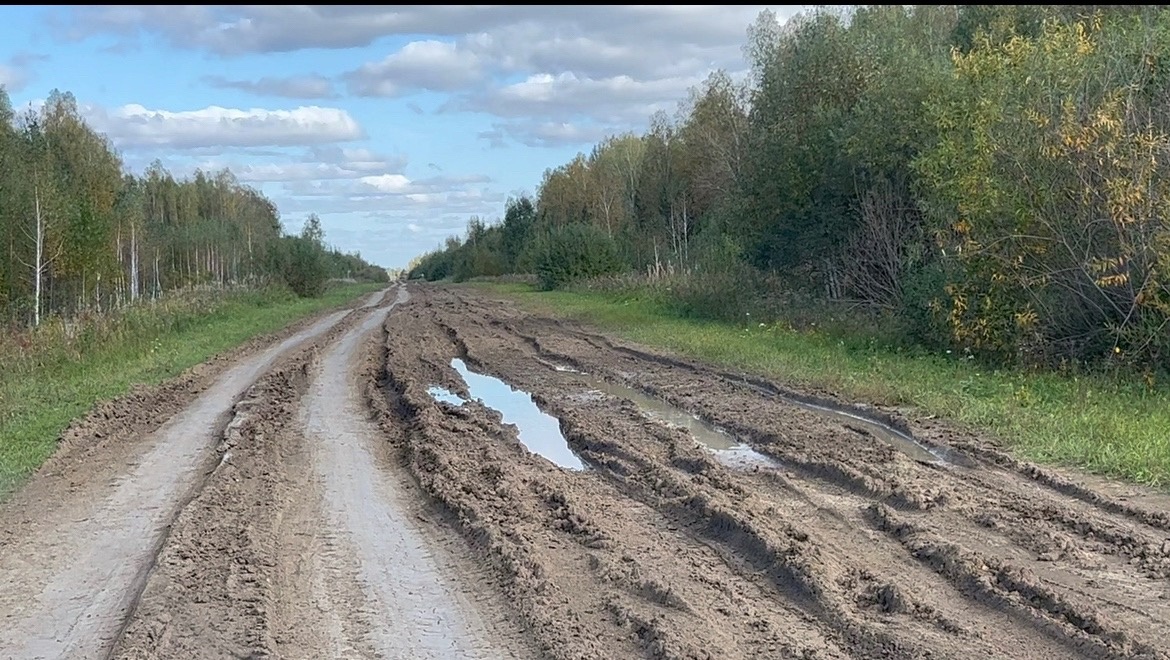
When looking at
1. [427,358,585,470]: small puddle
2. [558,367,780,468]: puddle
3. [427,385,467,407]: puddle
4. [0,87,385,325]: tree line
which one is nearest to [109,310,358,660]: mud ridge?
[427,358,585,470]: small puddle

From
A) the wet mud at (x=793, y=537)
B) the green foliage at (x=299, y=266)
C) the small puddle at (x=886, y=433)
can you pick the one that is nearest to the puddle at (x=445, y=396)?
the wet mud at (x=793, y=537)

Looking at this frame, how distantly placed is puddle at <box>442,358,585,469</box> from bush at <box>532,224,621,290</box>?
4018 centimetres

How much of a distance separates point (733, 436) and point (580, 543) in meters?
5.02

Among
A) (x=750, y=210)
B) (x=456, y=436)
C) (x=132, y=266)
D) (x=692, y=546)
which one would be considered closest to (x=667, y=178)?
(x=132, y=266)

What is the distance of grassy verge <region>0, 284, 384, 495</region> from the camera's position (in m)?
13.7

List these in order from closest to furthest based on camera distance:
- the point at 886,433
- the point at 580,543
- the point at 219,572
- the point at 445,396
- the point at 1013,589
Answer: the point at 1013,589
the point at 219,572
the point at 580,543
the point at 886,433
the point at 445,396

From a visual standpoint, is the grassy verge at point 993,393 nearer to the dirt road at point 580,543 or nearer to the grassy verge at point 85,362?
the dirt road at point 580,543

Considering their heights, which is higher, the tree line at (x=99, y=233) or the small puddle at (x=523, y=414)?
the tree line at (x=99, y=233)

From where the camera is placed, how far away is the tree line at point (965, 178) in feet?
48.9

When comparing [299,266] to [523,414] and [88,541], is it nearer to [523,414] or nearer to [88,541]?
[523,414]

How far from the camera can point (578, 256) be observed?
61.6 m

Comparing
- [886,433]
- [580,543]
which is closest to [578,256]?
[886,433]

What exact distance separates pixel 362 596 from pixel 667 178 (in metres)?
52.7

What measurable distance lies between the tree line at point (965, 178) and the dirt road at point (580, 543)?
13.7ft
